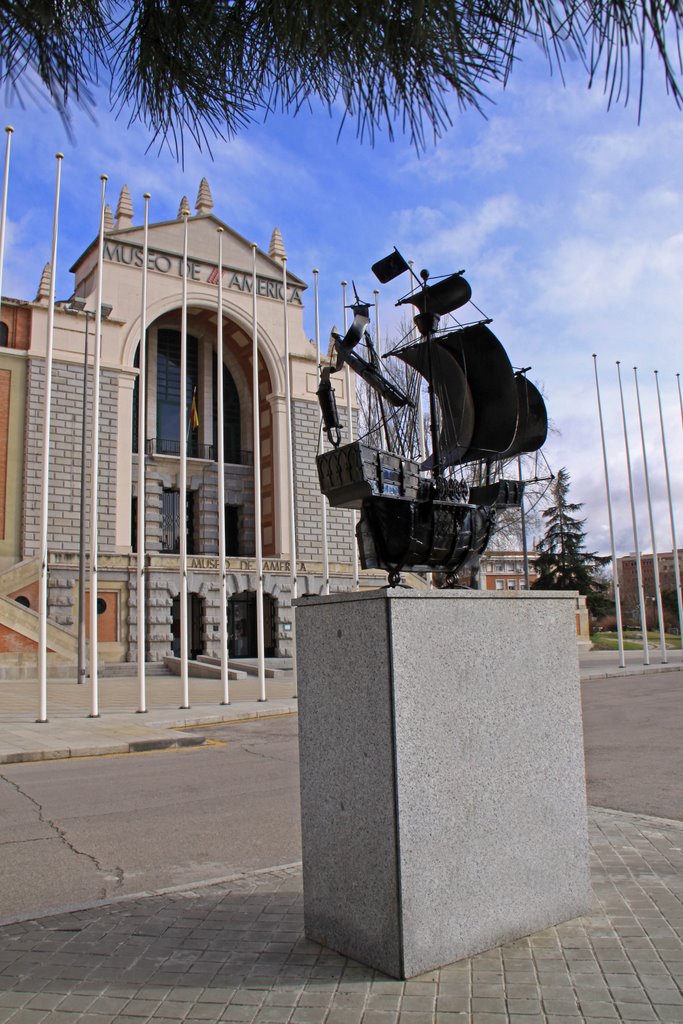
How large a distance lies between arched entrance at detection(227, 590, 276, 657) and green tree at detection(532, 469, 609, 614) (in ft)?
90.4

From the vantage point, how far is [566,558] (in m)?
59.9

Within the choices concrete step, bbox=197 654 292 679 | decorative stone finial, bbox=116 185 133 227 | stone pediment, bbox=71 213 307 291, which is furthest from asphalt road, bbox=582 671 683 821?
decorative stone finial, bbox=116 185 133 227

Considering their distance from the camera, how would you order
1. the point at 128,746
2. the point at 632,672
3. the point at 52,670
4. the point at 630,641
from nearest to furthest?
1. the point at 128,746
2. the point at 52,670
3. the point at 632,672
4. the point at 630,641

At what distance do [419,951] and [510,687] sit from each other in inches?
55.5

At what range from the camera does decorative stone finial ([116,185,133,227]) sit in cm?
3950

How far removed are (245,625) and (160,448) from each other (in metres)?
10.4

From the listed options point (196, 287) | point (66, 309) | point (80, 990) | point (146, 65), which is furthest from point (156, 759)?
point (196, 287)

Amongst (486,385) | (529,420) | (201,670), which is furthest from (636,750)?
(201,670)

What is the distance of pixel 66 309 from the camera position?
35.3 metres

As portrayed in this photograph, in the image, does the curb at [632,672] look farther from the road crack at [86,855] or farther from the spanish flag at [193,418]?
the spanish flag at [193,418]

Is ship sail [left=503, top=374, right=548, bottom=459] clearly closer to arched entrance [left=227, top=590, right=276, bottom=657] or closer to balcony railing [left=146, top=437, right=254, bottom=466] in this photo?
arched entrance [left=227, top=590, right=276, bottom=657]

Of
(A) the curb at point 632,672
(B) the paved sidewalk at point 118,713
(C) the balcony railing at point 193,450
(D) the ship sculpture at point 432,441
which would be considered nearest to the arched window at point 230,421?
(C) the balcony railing at point 193,450

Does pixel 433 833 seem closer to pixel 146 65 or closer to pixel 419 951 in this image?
pixel 419 951

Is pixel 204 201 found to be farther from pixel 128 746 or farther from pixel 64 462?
pixel 128 746
